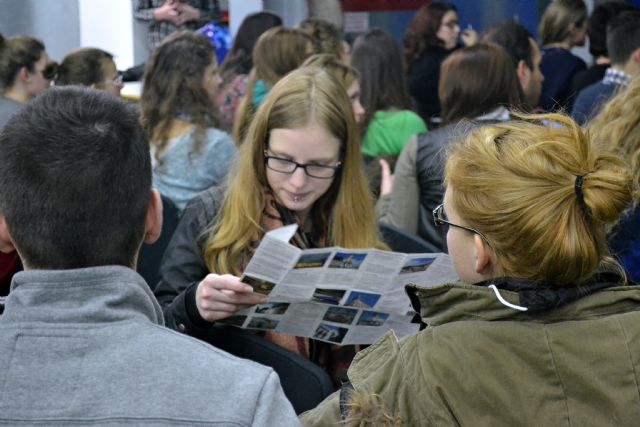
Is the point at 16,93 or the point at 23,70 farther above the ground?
the point at 23,70

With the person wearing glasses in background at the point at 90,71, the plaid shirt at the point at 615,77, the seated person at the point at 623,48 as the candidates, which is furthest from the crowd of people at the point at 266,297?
the person wearing glasses in background at the point at 90,71

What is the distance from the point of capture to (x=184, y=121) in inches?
194

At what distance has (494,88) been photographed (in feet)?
14.6

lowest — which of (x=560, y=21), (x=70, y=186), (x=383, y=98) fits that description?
(x=383, y=98)

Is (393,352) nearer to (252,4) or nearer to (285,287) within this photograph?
(285,287)

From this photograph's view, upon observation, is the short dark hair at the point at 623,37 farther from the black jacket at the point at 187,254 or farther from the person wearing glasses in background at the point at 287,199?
the black jacket at the point at 187,254

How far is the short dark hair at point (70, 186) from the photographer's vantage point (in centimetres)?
155

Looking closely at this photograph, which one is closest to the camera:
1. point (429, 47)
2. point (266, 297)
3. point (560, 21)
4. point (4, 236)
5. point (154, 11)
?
point (4, 236)

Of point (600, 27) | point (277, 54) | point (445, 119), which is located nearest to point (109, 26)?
point (277, 54)

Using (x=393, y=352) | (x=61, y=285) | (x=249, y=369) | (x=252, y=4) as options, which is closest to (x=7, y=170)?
(x=61, y=285)

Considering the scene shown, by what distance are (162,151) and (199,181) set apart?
9.2 inches

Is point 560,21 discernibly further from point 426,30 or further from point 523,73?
point 523,73

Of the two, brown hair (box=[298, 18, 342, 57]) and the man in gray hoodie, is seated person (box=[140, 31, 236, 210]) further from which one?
the man in gray hoodie

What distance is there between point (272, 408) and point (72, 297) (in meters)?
A: 0.35
